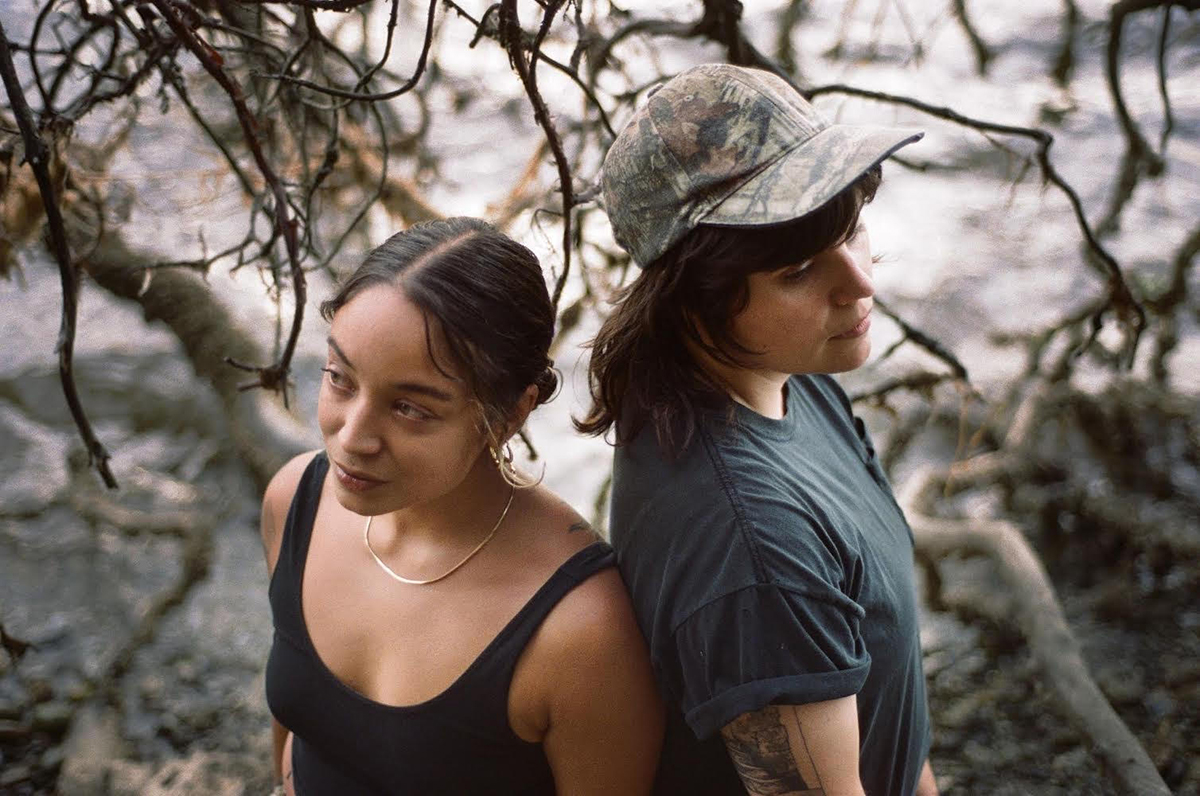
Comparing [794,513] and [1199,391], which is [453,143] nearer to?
[1199,391]

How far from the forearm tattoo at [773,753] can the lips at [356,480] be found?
50 cm

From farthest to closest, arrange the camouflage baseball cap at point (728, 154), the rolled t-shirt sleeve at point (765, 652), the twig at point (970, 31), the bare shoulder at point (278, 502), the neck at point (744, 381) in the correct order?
the twig at point (970, 31)
the bare shoulder at point (278, 502)
the neck at point (744, 381)
the camouflage baseball cap at point (728, 154)
the rolled t-shirt sleeve at point (765, 652)

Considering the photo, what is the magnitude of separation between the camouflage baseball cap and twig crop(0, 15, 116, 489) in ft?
2.41

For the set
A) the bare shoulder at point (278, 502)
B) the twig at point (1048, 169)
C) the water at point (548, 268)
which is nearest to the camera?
the bare shoulder at point (278, 502)

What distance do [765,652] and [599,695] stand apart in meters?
0.27

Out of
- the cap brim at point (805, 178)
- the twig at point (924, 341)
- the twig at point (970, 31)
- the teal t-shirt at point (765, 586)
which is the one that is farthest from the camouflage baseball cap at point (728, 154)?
the twig at point (970, 31)

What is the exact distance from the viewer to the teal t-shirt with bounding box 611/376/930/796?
3.75 ft

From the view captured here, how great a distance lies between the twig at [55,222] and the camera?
1.33m

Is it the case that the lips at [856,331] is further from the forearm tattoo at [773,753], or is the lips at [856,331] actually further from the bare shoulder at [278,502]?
the bare shoulder at [278,502]

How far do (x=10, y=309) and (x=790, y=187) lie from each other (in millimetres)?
3912

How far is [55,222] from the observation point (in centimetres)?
143

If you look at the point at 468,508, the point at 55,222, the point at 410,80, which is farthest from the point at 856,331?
the point at 55,222

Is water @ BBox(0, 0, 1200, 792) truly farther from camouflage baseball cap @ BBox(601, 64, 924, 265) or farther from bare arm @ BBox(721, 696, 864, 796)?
bare arm @ BBox(721, 696, 864, 796)

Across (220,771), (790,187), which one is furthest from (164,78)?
(220,771)
